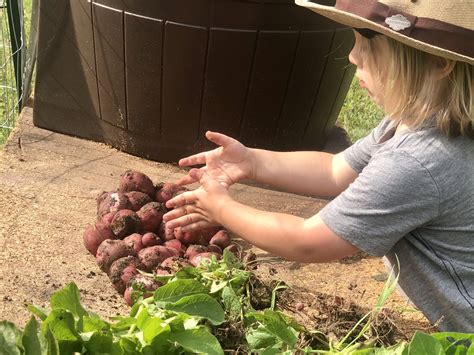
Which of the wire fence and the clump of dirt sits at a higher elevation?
the clump of dirt

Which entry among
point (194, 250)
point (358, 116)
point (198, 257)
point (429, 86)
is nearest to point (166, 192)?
point (194, 250)

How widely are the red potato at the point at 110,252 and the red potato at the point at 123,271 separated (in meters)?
0.06

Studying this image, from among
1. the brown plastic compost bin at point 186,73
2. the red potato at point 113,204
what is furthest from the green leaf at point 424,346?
the brown plastic compost bin at point 186,73

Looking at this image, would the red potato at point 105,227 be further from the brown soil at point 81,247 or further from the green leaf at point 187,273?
the green leaf at point 187,273

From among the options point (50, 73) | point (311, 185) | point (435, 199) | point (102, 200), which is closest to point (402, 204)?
point (435, 199)

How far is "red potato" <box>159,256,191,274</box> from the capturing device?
7.60ft

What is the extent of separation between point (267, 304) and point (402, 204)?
467 millimetres

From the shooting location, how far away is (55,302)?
156 cm

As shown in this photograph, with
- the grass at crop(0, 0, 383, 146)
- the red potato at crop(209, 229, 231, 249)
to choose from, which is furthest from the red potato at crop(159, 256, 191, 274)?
the grass at crop(0, 0, 383, 146)

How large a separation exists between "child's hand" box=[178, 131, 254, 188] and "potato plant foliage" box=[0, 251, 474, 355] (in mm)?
899

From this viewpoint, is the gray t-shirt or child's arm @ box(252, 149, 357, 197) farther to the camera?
child's arm @ box(252, 149, 357, 197)

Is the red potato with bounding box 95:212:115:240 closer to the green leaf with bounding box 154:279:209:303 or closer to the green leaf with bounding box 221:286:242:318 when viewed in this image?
the green leaf with bounding box 221:286:242:318

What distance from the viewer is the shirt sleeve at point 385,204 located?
2.14 metres

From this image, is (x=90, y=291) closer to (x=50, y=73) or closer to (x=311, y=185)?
(x=311, y=185)
